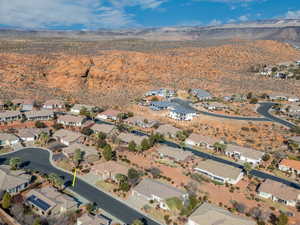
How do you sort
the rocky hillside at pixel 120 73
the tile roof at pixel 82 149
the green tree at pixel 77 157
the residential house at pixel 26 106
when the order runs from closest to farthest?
1. the green tree at pixel 77 157
2. the tile roof at pixel 82 149
3. the residential house at pixel 26 106
4. the rocky hillside at pixel 120 73

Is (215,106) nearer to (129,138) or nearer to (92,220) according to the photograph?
(129,138)

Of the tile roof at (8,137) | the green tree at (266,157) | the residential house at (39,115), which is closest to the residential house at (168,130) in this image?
the green tree at (266,157)

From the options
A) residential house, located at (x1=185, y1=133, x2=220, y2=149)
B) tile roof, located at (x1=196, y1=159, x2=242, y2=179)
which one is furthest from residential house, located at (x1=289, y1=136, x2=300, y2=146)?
tile roof, located at (x1=196, y1=159, x2=242, y2=179)

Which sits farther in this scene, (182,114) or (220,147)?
(182,114)

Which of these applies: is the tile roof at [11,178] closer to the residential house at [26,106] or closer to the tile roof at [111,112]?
the tile roof at [111,112]

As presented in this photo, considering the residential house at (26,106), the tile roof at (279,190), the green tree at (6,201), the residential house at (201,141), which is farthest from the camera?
the residential house at (26,106)

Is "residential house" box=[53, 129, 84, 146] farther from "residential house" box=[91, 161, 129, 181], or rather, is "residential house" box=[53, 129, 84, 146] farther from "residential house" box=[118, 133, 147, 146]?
"residential house" box=[91, 161, 129, 181]

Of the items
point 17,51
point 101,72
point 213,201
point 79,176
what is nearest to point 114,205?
point 79,176

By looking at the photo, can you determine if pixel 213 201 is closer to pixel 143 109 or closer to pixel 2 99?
pixel 143 109

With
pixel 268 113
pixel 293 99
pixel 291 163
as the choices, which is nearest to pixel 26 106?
pixel 291 163
